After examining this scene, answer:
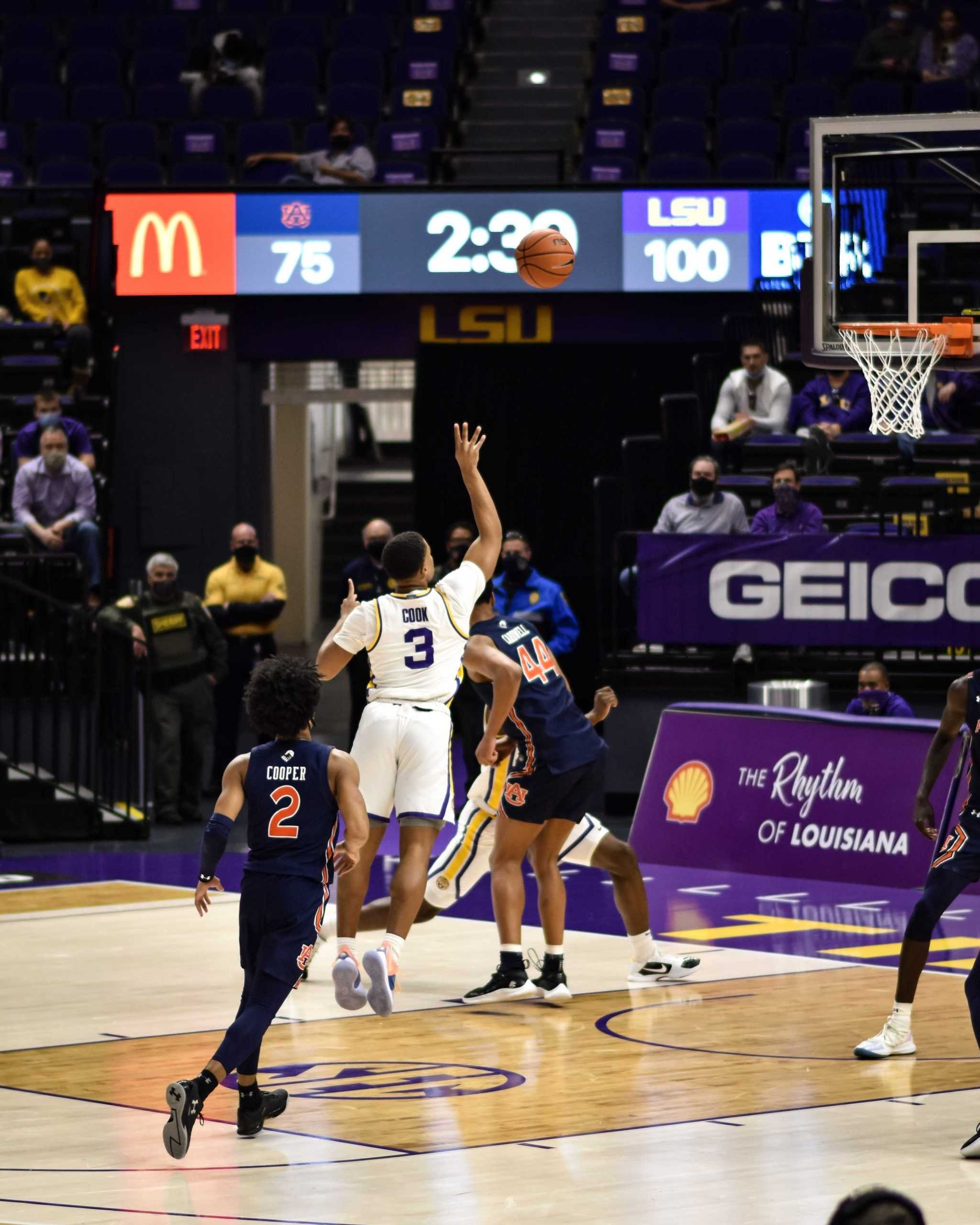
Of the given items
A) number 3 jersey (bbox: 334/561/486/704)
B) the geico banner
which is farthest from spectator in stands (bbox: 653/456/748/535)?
number 3 jersey (bbox: 334/561/486/704)

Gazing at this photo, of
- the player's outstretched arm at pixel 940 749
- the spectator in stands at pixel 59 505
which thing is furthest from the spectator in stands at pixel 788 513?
the player's outstretched arm at pixel 940 749

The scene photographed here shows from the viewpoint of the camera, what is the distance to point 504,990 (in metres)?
9.88

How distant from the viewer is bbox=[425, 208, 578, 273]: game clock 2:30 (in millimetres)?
20812

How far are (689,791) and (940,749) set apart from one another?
6039 mm

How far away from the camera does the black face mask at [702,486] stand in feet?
56.4

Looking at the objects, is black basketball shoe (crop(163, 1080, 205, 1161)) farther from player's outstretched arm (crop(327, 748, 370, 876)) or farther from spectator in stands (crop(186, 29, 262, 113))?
spectator in stands (crop(186, 29, 262, 113))

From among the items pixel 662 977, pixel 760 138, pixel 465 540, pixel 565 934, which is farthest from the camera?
pixel 760 138

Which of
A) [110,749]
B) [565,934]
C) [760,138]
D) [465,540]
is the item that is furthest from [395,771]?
[760,138]

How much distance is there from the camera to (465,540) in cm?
1728

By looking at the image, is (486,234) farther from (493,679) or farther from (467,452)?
(493,679)

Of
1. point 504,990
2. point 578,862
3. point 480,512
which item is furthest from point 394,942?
point 480,512

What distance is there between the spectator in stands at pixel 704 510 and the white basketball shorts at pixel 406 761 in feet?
25.8

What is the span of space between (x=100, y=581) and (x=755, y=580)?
18.2 feet

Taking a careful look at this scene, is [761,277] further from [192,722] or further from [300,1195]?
[300,1195]
